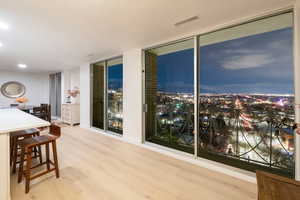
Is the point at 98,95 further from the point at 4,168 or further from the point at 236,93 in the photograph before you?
the point at 236,93

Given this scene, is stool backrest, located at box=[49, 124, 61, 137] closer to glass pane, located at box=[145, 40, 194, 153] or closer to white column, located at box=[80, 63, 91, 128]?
glass pane, located at box=[145, 40, 194, 153]

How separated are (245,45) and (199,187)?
7.58ft

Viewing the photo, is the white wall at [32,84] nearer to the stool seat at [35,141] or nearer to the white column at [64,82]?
the white column at [64,82]

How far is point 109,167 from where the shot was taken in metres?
2.43

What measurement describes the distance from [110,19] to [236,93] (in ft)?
7.86

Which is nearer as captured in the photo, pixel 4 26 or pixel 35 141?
pixel 35 141

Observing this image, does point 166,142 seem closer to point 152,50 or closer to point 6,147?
point 152,50

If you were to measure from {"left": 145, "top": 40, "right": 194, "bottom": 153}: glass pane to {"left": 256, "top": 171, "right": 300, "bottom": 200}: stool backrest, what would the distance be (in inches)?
69.9

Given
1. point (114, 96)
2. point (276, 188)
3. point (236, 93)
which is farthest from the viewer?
point (114, 96)

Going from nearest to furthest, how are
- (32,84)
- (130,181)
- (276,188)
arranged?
(276,188)
(130,181)
(32,84)

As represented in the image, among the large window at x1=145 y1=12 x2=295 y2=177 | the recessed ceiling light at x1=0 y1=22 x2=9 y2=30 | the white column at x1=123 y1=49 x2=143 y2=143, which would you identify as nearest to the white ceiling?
the recessed ceiling light at x1=0 y1=22 x2=9 y2=30

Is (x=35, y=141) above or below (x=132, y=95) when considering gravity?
below

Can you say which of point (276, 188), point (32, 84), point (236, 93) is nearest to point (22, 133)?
point (276, 188)

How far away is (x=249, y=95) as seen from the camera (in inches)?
92.2
